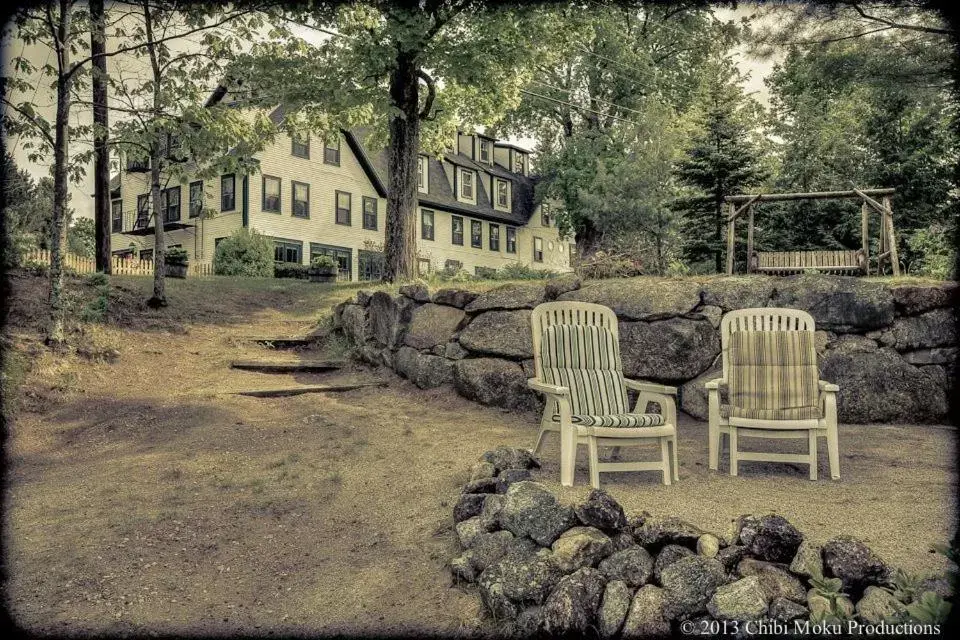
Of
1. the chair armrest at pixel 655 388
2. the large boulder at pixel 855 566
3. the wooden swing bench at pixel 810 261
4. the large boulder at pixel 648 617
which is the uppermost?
the wooden swing bench at pixel 810 261

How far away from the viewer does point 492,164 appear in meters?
37.1

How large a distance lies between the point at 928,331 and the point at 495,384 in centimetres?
471

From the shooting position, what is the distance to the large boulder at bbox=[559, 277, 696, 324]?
26.5ft

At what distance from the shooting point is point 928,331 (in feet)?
25.1

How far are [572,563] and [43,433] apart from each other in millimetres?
5800

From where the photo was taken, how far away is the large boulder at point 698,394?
305 inches

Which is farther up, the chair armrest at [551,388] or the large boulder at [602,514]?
the chair armrest at [551,388]

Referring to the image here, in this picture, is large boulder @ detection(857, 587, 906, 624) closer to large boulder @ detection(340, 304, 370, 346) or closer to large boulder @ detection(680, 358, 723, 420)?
large boulder @ detection(680, 358, 723, 420)

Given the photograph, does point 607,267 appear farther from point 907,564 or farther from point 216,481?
point 907,564

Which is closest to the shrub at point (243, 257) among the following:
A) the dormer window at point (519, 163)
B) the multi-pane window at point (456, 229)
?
the multi-pane window at point (456, 229)

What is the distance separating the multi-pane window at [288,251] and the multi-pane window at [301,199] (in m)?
1.15

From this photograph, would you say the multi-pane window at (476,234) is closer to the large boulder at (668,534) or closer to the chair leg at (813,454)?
the chair leg at (813,454)

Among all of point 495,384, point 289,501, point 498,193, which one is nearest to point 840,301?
point 495,384

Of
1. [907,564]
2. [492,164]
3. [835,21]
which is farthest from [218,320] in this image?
[492,164]
